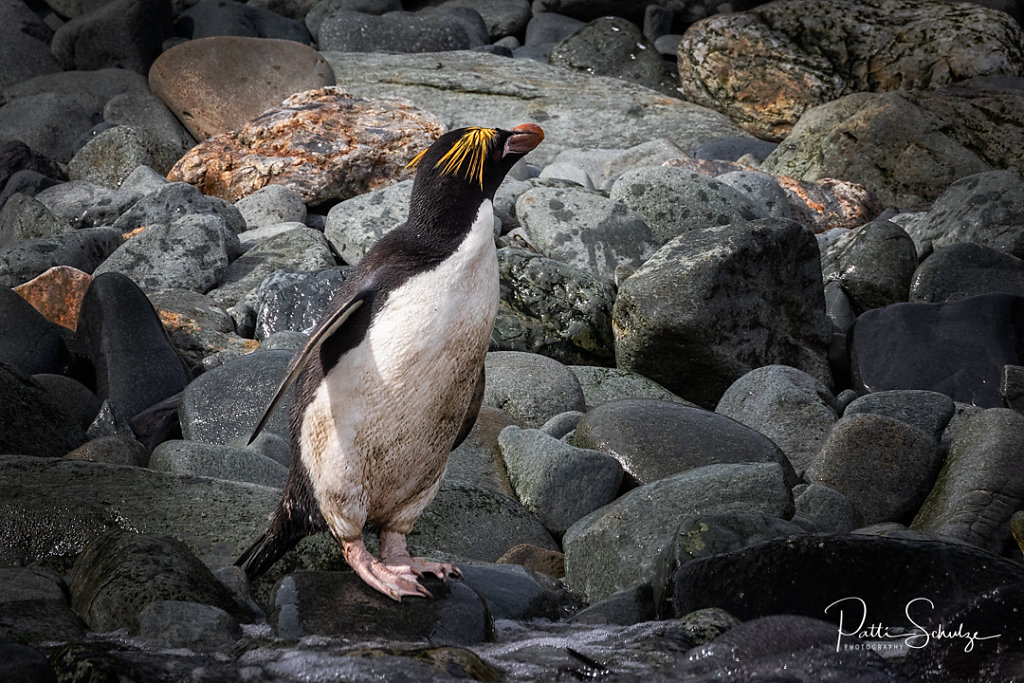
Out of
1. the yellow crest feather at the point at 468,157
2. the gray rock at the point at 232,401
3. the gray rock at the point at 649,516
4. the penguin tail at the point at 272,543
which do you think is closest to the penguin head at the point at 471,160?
the yellow crest feather at the point at 468,157

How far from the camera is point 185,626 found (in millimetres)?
3469

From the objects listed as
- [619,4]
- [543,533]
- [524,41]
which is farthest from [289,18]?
[543,533]

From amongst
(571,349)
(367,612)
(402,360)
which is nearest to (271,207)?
(571,349)

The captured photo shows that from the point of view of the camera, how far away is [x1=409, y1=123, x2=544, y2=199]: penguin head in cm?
378

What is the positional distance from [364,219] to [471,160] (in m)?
6.73

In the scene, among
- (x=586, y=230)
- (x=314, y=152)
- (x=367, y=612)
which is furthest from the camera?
(x=314, y=152)

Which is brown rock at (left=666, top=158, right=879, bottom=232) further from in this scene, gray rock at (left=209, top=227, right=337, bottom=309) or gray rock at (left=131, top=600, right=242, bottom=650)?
gray rock at (left=131, top=600, right=242, bottom=650)

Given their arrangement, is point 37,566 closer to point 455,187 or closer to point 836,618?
point 455,187

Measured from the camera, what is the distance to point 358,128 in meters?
12.4

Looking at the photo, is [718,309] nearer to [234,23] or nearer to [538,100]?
[538,100]

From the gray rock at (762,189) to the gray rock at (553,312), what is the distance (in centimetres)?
344

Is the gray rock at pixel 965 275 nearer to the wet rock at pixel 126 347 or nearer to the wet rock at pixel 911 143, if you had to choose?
the wet rock at pixel 911 143

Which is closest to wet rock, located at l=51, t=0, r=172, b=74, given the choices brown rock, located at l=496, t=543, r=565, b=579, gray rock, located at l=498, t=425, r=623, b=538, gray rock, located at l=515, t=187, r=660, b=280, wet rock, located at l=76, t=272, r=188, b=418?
gray rock, located at l=515, t=187, r=660, b=280

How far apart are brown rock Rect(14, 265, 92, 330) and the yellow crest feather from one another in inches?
233
